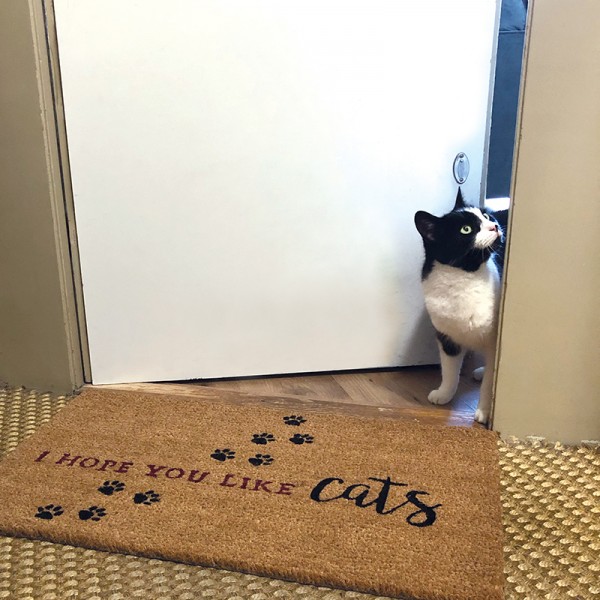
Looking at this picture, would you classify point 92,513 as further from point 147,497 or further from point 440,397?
point 440,397

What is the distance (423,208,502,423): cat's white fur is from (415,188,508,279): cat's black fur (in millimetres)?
16

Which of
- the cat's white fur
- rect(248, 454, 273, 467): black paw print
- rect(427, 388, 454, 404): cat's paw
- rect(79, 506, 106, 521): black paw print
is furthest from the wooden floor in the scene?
rect(79, 506, 106, 521): black paw print

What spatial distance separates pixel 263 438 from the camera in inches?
55.7

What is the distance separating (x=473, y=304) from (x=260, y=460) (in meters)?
0.59

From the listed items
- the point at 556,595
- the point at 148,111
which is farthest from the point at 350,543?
the point at 148,111

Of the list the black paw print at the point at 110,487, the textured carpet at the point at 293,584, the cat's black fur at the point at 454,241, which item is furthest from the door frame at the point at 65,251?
the black paw print at the point at 110,487

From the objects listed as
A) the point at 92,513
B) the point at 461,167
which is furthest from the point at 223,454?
the point at 461,167

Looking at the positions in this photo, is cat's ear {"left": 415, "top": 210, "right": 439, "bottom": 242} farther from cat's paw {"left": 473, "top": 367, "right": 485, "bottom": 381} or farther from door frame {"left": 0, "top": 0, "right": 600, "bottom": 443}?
cat's paw {"left": 473, "top": 367, "right": 485, "bottom": 381}

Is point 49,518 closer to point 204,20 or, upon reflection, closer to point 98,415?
point 98,415

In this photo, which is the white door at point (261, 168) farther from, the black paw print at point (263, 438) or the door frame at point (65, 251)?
the black paw print at point (263, 438)

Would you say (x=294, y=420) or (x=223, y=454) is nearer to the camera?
(x=223, y=454)

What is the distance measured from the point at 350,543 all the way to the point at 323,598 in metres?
0.12

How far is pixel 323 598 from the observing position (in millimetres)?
956

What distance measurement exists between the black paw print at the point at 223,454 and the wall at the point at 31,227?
1.75ft
